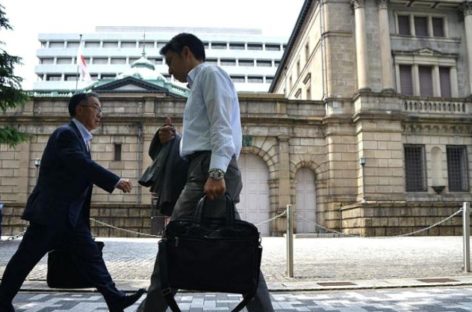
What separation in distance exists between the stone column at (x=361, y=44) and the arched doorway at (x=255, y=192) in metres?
6.70

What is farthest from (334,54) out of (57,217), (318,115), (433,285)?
(57,217)

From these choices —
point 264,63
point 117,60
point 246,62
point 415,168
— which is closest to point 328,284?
point 415,168

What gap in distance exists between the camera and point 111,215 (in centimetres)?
2180

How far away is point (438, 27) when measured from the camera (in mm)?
27703

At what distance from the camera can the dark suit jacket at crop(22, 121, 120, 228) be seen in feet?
13.8

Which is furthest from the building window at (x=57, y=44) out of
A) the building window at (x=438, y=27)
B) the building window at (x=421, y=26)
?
the building window at (x=438, y=27)

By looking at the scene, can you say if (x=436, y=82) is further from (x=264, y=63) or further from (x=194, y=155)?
(x=264, y=63)

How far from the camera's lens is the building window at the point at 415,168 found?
25141 mm

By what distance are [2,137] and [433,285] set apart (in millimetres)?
13862

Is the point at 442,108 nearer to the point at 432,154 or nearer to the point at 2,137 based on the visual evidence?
the point at 432,154

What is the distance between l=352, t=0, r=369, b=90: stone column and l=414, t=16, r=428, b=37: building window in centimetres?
403

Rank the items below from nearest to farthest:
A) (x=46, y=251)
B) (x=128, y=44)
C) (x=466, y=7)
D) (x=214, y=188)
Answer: (x=214, y=188) < (x=46, y=251) < (x=466, y=7) < (x=128, y=44)

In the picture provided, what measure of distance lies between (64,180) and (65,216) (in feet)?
1.07

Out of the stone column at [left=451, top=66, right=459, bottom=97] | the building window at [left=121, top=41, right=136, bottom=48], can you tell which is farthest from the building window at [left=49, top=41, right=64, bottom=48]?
the stone column at [left=451, top=66, right=459, bottom=97]
